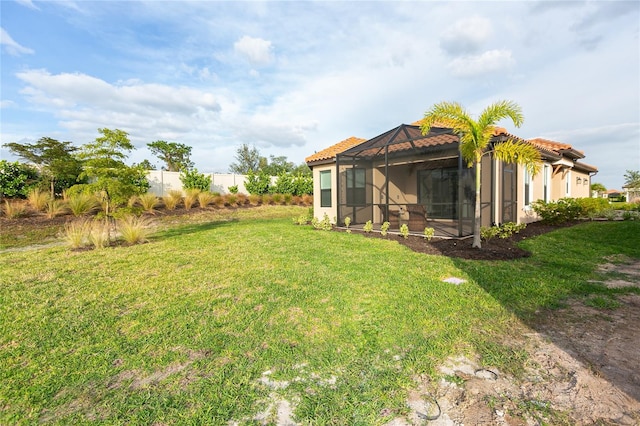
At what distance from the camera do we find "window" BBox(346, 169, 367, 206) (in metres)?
11.8

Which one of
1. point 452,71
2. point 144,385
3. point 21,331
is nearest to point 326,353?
point 144,385

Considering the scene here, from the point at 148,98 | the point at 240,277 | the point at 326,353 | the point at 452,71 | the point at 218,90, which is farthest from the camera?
the point at 148,98

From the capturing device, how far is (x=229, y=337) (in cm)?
306

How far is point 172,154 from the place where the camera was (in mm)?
35500

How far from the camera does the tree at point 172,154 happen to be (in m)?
34.5

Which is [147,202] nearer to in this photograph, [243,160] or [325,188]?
[325,188]

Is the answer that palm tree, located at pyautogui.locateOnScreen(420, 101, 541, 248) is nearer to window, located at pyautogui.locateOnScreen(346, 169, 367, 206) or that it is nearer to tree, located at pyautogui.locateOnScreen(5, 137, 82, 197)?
window, located at pyautogui.locateOnScreen(346, 169, 367, 206)

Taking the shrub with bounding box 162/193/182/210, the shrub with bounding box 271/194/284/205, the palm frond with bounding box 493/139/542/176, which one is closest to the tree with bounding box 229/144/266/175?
the shrub with bounding box 271/194/284/205

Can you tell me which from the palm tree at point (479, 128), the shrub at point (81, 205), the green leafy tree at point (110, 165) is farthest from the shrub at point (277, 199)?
the palm tree at point (479, 128)

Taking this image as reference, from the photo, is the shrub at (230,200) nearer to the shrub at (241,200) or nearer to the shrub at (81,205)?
the shrub at (241,200)

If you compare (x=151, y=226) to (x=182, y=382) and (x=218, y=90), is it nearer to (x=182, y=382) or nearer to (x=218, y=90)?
(x=218, y=90)

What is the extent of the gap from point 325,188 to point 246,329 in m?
10.2

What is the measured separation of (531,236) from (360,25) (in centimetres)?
→ 838

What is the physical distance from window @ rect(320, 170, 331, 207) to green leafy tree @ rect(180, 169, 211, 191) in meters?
8.83
